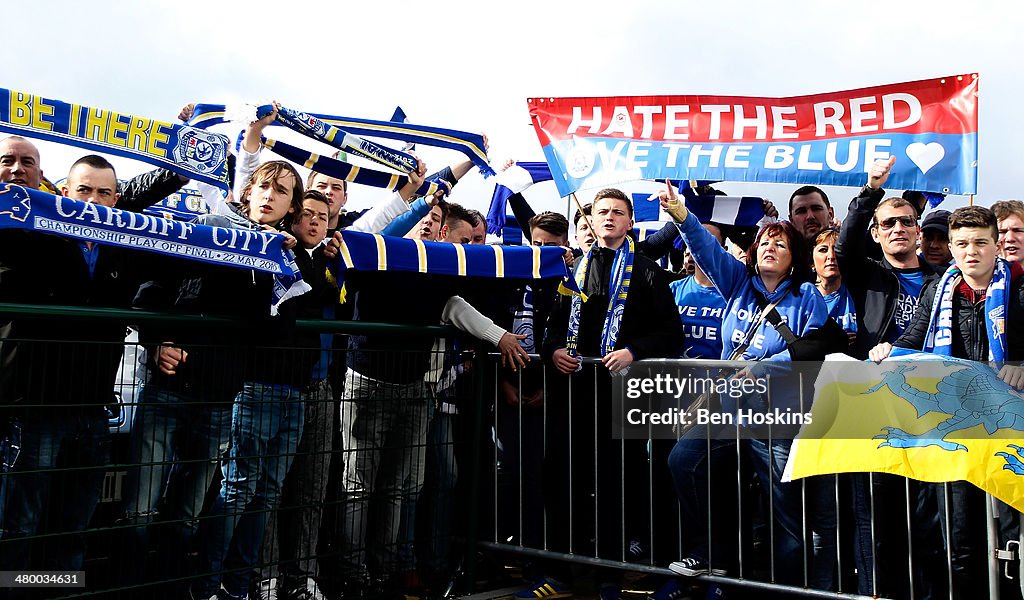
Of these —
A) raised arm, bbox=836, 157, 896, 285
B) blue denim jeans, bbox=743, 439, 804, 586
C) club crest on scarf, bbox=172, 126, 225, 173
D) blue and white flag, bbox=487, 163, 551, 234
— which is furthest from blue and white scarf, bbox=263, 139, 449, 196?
blue denim jeans, bbox=743, 439, 804, 586

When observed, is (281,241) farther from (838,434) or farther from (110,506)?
(838,434)

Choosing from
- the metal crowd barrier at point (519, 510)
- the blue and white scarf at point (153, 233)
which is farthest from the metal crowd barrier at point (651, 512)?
the blue and white scarf at point (153, 233)

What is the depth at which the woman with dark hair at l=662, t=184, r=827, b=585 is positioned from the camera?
450 centimetres

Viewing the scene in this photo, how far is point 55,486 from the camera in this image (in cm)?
367

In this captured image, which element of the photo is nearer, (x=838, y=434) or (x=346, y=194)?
(x=838, y=434)

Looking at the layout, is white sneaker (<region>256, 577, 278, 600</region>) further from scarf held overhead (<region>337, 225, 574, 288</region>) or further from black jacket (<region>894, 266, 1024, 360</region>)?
black jacket (<region>894, 266, 1024, 360</region>)

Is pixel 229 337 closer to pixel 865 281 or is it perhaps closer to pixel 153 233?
pixel 153 233

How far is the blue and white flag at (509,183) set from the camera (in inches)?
305

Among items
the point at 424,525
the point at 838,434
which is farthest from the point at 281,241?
the point at 838,434

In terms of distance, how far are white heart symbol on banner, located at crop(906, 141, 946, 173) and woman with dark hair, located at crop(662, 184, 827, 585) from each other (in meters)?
1.06

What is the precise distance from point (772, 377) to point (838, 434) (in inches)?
22.5

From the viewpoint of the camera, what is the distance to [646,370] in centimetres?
496

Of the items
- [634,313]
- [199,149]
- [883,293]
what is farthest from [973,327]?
[199,149]

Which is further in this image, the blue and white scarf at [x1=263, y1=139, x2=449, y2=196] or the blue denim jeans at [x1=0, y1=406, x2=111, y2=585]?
the blue and white scarf at [x1=263, y1=139, x2=449, y2=196]
